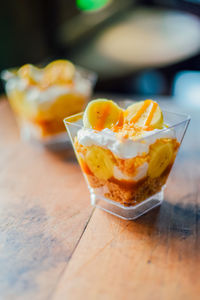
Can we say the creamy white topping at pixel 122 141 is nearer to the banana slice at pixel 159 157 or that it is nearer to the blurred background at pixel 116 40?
the banana slice at pixel 159 157

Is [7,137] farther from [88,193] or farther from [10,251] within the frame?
[10,251]

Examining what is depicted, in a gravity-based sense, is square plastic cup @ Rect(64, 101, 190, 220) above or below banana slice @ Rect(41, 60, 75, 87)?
below

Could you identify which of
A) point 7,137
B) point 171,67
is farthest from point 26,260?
point 171,67

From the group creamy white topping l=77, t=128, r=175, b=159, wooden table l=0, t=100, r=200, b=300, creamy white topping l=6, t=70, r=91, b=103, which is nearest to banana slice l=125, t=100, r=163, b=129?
creamy white topping l=77, t=128, r=175, b=159

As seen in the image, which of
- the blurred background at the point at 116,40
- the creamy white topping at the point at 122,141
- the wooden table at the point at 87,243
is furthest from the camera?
the blurred background at the point at 116,40

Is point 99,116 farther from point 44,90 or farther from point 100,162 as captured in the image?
point 44,90

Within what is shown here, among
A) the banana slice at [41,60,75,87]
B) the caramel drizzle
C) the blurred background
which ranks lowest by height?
the blurred background

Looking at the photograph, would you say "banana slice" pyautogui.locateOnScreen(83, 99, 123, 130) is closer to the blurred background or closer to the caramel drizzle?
the caramel drizzle

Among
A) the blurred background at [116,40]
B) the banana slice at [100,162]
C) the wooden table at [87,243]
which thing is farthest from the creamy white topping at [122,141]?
the blurred background at [116,40]
